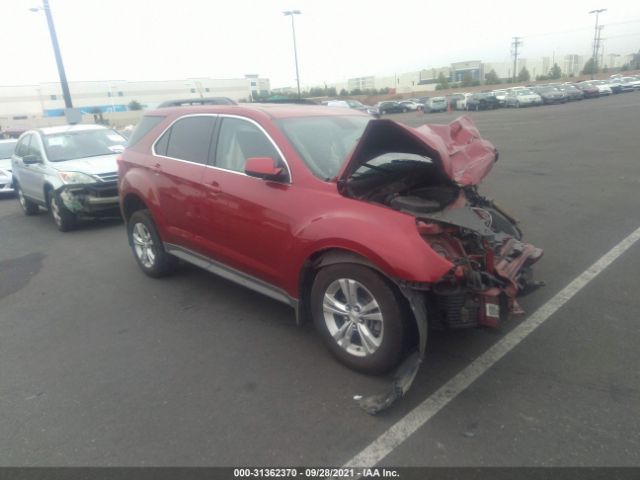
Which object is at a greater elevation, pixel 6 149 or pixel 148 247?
pixel 6 149

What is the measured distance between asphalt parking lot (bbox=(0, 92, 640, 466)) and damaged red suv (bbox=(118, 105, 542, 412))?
376 mm

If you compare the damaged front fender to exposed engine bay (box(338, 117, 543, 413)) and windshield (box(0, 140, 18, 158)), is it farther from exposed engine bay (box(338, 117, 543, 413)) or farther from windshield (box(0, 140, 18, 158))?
windshield (box(0, 140, 18, 158))

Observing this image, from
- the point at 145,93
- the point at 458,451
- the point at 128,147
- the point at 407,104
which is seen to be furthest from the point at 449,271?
the point at 145,93

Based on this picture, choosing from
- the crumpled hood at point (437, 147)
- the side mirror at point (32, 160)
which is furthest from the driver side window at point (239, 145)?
the side mirror at point (32, 160)

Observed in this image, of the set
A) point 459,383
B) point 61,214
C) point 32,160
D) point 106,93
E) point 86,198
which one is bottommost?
point 459,383

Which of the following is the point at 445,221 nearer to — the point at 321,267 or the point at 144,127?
the point at 321,267

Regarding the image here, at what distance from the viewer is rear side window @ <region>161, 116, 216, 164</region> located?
4484mm

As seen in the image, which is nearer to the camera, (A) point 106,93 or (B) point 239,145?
(B) point 239,145

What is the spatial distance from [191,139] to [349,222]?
88.3 inches

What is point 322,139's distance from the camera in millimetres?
4074

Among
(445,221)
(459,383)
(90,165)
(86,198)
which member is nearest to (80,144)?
(90,165)

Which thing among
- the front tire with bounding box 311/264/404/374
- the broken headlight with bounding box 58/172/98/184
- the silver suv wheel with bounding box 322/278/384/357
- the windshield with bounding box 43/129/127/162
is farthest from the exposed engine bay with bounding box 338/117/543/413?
the windshield with bounding box 43/129/127/162

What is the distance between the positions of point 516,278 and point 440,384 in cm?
101

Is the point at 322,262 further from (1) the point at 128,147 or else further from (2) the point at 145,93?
(2) the point at 145,93
